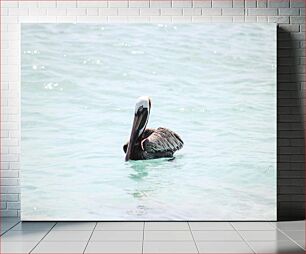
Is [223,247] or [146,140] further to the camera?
[146,140]

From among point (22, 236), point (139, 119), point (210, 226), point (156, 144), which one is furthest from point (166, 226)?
point (22, 236)

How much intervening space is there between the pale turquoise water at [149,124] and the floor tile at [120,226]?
95mm

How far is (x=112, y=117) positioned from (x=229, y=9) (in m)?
1.62

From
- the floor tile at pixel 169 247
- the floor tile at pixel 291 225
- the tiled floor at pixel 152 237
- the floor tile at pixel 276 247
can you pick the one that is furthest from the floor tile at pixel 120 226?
the floor tile at pixel 291 225

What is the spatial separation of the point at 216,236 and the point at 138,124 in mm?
1380

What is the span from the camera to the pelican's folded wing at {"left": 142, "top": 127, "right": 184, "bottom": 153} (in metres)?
5.86

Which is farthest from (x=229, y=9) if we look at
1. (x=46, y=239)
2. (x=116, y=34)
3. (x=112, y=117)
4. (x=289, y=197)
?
(x=46, y=239)

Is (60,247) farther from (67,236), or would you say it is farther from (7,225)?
(7,225)

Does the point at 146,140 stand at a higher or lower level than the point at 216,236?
higher

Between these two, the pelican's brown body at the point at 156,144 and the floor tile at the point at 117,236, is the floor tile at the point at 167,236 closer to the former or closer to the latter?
the floor tile at the point at 117,236

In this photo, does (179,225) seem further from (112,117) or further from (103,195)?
(112,117)

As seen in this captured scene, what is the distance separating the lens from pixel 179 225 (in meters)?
5.66

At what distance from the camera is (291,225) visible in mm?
5695

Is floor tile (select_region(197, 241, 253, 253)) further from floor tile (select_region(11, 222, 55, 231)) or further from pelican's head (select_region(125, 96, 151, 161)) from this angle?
floor tile (select_region(11, 222, 55, 231))
